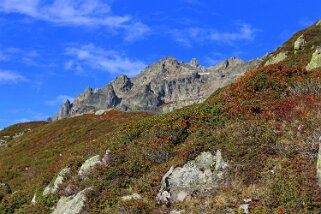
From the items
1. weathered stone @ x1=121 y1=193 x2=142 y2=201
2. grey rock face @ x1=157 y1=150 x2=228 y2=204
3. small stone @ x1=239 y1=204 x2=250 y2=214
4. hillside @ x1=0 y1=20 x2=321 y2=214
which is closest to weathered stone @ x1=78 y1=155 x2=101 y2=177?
hillside @ x1=0 y1=20 x2=321 y2=214

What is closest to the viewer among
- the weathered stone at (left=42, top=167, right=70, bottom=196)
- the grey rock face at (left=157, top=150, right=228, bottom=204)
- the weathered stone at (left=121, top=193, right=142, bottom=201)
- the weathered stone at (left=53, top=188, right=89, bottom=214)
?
the grey rock face at (left=157, top=150, right=228, bottom=204)

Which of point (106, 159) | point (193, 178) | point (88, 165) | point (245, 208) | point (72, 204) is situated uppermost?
point (106, 159)

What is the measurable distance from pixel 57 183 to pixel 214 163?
8.84m

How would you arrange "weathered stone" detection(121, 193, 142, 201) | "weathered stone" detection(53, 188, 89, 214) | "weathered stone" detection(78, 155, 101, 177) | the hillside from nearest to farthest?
the hillside → "weathered stone" detection(121, 193, 142, 201) → "weathered stone" detection(53, 188, 89, 214) → "weathered stone" detection(78, 155, 101, 177)

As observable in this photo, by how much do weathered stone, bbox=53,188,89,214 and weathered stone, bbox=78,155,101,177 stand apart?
1557 mm

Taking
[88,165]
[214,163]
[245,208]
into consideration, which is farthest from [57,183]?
[245,208]

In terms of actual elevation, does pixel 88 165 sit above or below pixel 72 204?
above

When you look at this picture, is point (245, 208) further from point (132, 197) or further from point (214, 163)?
point (132, 197)

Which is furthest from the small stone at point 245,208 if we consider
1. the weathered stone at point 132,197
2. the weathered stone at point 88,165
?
the weathered stone at point 88,165

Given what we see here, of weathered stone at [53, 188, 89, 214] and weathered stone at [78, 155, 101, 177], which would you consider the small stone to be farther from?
weathered stone at [78, 155, 101, 177]

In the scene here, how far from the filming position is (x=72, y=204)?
706 inches

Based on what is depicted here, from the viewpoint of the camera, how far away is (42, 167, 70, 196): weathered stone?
20.7 meters

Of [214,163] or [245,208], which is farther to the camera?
[214,163]

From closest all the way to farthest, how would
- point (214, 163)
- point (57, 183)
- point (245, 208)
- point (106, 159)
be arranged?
1. point (245, 208)
2. point (214, 163)
3. point (106, 159)
4. point (57, 183)
